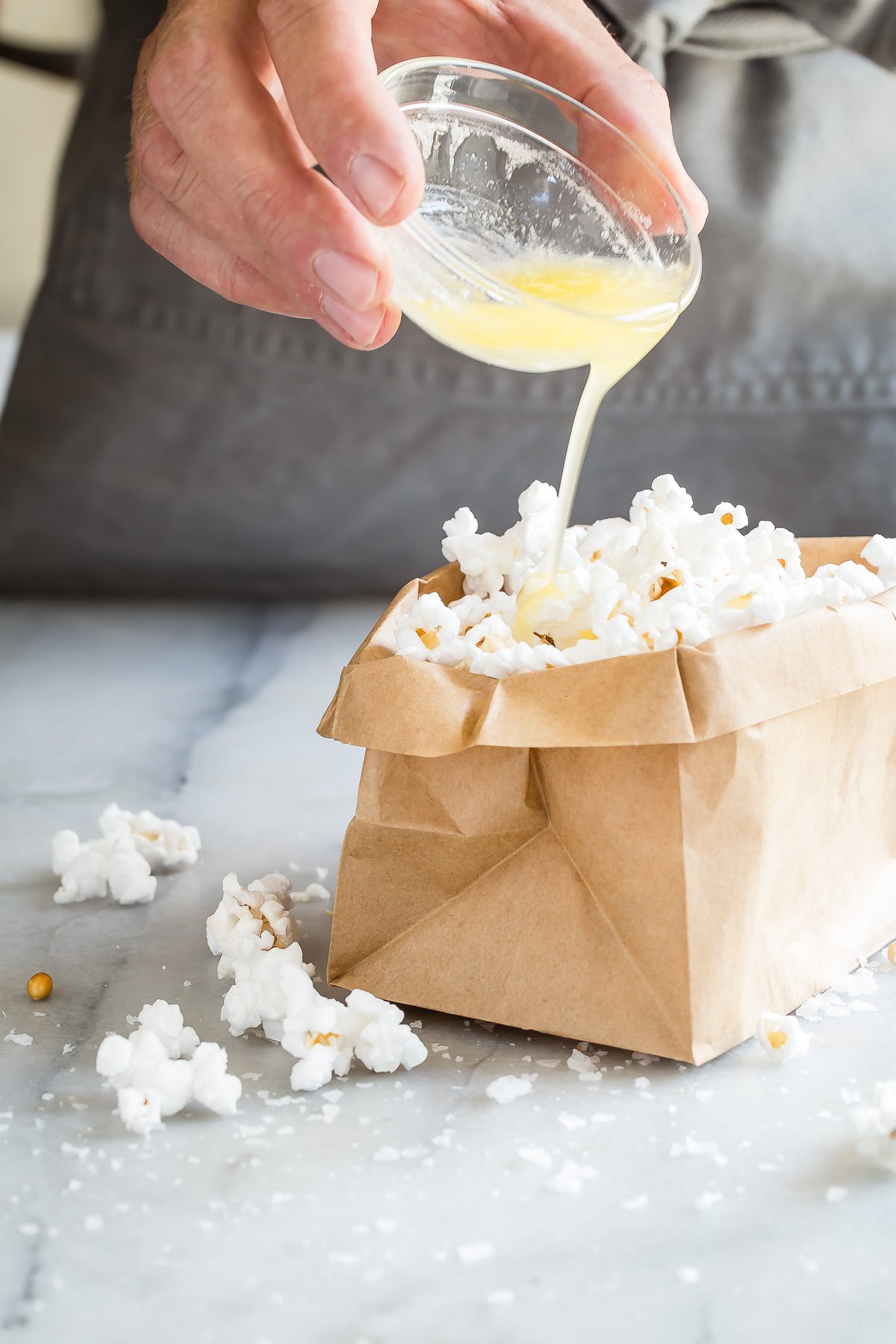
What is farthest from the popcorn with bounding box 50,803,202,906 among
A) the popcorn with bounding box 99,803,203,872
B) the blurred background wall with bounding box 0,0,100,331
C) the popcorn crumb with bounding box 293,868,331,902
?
the blurred background wall with bounding box 0,0,100,331

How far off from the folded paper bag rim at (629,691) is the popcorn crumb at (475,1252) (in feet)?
0.80

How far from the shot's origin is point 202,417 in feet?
5.73

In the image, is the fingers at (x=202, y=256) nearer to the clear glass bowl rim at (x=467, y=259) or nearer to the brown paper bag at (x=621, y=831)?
the clear glass bowl rim at (x=467, y=259)

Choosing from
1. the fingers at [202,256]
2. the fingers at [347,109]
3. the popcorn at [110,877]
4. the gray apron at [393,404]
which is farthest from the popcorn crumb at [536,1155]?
the gray apron at [393,404]

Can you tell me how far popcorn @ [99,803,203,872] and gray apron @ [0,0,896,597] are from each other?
815 millimetres

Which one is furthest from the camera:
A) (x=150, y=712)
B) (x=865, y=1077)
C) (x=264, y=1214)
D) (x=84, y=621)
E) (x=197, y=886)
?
(x=84, y=621)

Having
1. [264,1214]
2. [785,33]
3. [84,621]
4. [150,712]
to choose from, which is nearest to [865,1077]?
[264,1214]

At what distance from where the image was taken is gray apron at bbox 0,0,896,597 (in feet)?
5.66

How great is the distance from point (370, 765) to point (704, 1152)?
271 mm

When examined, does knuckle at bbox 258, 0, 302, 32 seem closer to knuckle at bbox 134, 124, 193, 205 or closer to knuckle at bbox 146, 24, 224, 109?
knuckle at bbox 146, 24, 224, 109

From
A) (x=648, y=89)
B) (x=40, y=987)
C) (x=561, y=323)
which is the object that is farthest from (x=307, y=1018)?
(x=648, y=89)

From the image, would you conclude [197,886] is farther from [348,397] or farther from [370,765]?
[348,397]

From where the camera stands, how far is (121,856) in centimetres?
95

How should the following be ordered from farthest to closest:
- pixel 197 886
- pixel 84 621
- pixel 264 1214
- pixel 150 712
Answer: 1. pixel 84 621
2. pixel 150 712
3. pixel 197 886
4. pixel 264 1214
